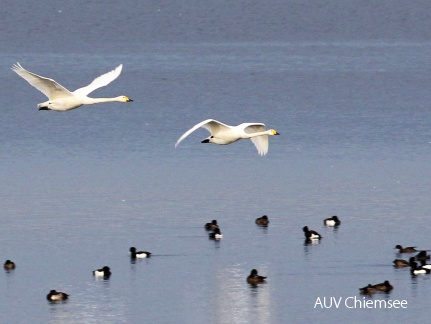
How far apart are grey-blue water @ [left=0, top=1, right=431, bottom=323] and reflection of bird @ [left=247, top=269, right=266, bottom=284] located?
13cm

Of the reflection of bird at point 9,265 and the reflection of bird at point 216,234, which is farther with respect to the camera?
the reflection of bird at point 216,234

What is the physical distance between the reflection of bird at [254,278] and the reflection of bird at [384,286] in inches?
74.9

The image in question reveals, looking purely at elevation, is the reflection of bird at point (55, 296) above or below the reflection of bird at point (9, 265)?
below

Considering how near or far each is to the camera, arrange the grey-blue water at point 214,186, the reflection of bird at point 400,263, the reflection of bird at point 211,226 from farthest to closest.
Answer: the reflection of bird at point 211,226 < the reflection of bird at point 400,263 < the grey-blue water at point 214,186

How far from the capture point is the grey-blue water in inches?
882

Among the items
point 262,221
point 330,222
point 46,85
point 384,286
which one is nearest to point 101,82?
point 46,85

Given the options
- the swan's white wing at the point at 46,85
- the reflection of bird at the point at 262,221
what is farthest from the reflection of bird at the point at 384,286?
the swan's white wing at the point at 46,85

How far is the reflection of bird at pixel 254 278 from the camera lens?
74.5ft

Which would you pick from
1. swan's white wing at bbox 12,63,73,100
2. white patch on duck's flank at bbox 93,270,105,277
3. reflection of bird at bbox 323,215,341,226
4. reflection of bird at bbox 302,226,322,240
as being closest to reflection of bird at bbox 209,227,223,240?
reflection of bird at bbox 302,226,322,240

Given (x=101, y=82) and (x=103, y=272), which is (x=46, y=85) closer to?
(x=101, y=82)

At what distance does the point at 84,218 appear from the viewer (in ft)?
91.4

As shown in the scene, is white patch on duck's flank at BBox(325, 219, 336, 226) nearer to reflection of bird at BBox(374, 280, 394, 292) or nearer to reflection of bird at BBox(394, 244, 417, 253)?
reflection of bird at BBox(394, 244, 417, 253)

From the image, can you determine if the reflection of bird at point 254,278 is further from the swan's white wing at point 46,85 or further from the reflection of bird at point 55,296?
the swan's white wing at point 46,85

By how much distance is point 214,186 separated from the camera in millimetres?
31250
